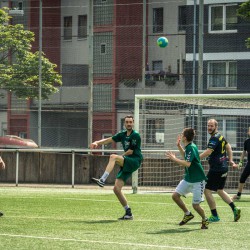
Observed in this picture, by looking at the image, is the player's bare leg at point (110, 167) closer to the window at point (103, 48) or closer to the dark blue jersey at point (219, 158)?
the dark blue jersey at point (219, 158)

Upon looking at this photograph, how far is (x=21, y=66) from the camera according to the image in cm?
4184

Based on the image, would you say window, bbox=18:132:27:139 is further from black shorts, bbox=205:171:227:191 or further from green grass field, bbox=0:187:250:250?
black shorts, bbox=205:171:227:191

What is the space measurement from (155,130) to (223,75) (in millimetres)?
9600

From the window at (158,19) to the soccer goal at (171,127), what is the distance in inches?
383

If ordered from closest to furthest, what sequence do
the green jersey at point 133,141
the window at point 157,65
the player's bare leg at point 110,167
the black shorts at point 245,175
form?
1. the player's bare leg at point 110,167
2. the green jersey at point 133,141
3. the black shorts at point 245,175
4. the window at point 157,65

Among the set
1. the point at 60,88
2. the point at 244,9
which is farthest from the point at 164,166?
the point at 60,88

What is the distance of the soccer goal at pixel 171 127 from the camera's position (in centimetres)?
3228

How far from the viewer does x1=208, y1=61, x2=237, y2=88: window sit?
42.5 m

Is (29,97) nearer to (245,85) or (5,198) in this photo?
(245,85)

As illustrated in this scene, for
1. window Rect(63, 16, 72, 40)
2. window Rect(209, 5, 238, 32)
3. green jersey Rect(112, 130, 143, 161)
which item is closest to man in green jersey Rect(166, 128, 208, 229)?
green jersey Rect(112, 130, 143, 161)

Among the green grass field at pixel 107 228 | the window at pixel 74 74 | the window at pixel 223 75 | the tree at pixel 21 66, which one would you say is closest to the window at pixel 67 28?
the window at pixel 74 74

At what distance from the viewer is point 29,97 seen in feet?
137

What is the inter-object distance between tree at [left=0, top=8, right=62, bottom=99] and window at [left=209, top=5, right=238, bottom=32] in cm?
707

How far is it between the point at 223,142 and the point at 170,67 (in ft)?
90.4
